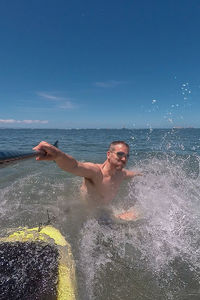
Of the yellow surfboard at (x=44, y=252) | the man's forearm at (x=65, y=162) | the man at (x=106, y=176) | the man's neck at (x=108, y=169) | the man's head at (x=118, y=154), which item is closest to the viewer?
the yellow surfboard at (x=44, y=252)

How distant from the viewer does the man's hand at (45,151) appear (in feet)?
8.57

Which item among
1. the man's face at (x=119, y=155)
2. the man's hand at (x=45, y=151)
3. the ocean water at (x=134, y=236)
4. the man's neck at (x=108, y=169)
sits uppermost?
the man's hand at (x=45, y=151)

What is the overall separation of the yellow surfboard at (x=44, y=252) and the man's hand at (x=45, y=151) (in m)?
1.35

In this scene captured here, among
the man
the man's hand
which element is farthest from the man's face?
the man's hand

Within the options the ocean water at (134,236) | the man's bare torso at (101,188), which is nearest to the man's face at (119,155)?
the man's bare torso at (101,188)

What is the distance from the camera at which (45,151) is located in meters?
2.69

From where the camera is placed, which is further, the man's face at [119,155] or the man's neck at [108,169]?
the man's neck at [108,169]

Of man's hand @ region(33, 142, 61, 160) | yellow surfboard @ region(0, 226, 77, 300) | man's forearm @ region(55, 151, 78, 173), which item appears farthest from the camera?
man's forearm @ region(55, 151, 78, 173)

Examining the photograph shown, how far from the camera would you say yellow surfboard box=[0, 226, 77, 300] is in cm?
249

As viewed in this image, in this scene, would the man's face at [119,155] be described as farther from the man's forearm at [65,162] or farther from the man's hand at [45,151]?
the man's hand at [45,151]

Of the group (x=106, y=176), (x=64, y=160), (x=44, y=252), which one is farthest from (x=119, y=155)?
(x=44, y=252)

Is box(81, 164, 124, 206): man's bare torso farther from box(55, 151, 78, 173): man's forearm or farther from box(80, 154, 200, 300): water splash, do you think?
box(55, 151, 78, 173): man's forearm

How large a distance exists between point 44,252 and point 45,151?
1452mm

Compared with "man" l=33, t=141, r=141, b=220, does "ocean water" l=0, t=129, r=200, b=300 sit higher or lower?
lower
